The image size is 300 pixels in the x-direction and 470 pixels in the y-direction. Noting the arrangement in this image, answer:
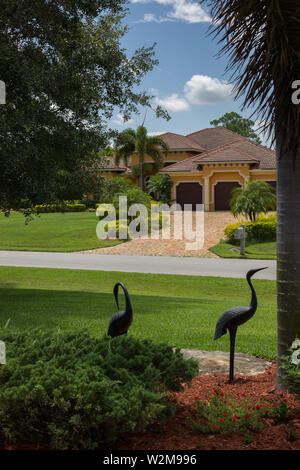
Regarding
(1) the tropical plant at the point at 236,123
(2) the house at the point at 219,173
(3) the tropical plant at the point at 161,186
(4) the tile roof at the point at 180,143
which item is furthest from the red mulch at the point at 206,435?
(1) the tropical plant at the point at 236,123

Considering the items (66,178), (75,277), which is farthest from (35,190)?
(75,277)

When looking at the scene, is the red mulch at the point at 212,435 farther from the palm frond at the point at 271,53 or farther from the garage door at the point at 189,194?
the garage door at the point at 189,194

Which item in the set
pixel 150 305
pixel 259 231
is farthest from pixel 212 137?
pixel 150 305

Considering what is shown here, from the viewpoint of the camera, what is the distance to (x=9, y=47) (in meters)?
10.7

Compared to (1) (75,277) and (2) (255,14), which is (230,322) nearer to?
(2) (255,14)

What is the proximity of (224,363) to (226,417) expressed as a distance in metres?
2.25

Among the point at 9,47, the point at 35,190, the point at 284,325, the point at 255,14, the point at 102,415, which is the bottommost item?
the point at 102,415

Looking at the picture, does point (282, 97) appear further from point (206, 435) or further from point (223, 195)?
point (223, 195)

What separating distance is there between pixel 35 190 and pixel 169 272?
344 inches

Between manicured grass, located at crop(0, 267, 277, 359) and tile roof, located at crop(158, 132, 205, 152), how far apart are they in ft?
98.9

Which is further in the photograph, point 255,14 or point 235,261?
point 235,261

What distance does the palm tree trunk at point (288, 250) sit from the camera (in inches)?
176

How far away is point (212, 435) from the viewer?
3.76 metres
